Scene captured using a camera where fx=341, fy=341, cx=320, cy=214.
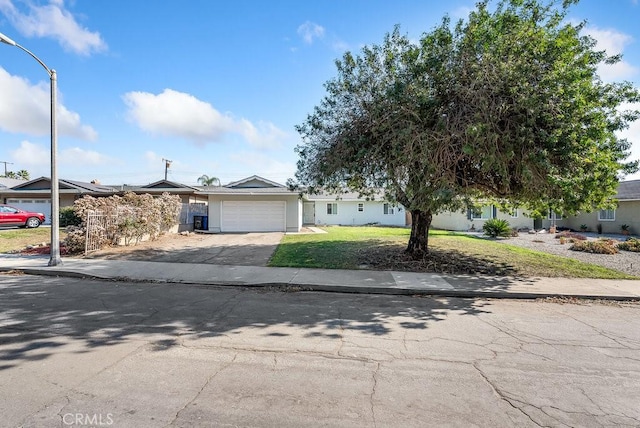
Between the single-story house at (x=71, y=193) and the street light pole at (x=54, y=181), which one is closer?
the street light pole at (x=54, y=181)

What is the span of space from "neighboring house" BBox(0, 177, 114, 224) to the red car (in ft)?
6.89

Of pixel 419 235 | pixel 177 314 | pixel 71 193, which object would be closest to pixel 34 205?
pixel 71 193

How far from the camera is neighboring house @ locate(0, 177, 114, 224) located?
2316cm

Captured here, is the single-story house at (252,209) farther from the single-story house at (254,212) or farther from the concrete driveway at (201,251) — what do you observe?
the concrete driveway at (201,251)

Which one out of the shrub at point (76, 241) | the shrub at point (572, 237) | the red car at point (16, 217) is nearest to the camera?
the shrub at point (76, 241)

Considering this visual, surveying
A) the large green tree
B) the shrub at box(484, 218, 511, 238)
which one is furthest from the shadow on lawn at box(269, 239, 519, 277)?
the shrub at box(484, 218, 511, 238)

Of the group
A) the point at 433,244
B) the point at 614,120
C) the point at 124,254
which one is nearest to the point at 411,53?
the point at 614,120

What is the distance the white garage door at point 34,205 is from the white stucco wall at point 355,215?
20.7 m

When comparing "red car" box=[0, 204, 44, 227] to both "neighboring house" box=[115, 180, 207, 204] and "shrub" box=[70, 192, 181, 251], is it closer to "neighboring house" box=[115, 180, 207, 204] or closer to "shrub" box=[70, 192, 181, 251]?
"neighboring house" box=[115, 180, 207, 204]

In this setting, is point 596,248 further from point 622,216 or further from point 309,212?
point 309,212

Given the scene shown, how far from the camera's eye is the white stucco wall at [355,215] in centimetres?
3170

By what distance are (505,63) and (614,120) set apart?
323 cm

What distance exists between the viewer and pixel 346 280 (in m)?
9.08

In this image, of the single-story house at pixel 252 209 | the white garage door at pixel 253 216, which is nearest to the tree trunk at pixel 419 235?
the single-story house at pixel 252 209
